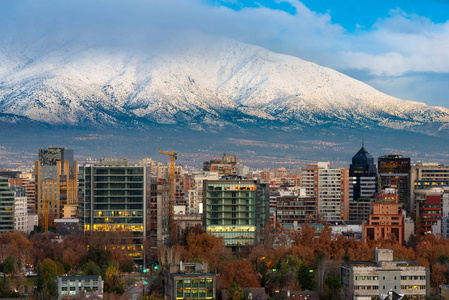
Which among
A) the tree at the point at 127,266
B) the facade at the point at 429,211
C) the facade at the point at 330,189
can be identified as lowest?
the tree at the point at 127,266

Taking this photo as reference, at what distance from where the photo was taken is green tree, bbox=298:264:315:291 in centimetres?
9533

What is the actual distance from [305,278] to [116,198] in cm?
3258

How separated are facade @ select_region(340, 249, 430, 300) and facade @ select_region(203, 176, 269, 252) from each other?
3208 centimetres

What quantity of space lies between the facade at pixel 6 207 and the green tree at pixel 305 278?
59991mm

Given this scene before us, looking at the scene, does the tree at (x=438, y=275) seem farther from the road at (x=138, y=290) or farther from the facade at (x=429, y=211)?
the facade at (x=429, y=211)

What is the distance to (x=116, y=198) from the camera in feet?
404

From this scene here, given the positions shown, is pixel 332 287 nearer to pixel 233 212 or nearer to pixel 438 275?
pixel 438 275

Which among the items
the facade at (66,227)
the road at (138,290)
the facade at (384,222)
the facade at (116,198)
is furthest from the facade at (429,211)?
the road at (138,290)

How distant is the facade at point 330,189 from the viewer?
184 m

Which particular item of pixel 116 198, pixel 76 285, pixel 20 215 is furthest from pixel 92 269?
pixel 20 215

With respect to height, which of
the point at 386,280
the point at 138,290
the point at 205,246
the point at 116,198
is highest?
the point at 116,198

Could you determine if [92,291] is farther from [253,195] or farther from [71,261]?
[253,195]

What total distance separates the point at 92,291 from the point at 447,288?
96.0ft

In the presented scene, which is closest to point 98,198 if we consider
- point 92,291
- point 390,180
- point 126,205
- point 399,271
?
point 126,205
